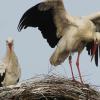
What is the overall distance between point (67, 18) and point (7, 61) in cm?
137

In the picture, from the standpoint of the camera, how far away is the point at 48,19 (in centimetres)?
1588

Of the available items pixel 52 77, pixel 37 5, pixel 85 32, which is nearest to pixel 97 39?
pixel 85 32

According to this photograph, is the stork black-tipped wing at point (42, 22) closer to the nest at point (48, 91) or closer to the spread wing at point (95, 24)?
the spread wing at point (95, 24)

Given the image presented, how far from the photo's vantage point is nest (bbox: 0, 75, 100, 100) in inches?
520

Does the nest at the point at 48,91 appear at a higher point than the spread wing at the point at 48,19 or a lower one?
lower

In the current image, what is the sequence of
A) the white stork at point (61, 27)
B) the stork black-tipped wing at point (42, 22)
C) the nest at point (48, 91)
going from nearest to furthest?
1. the nest at point (48, 91)
2. the white stork at point (61, 27)
3. the stork black-tipped wing at point (42, 22)

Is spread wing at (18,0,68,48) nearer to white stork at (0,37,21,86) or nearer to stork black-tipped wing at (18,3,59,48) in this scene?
stork black-tipped wing at (18,3,59,48)

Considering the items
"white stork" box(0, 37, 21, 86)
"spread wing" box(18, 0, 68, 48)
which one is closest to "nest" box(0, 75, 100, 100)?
"white stork" box(0, 37, 21, 86)

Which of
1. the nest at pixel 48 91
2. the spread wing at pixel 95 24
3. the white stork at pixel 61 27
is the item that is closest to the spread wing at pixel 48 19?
the white stork at pixel 61 27

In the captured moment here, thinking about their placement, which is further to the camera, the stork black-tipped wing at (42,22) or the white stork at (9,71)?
the stork black-tipped wing at (42,22)

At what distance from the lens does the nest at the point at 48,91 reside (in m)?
13.2

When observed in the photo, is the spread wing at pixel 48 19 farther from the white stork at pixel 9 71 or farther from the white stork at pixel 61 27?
the white stork at pixel 9 71

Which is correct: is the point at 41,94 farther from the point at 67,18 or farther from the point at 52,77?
the point at 67,18

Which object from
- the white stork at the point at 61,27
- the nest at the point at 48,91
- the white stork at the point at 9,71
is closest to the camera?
the nest at the point at 48,91
